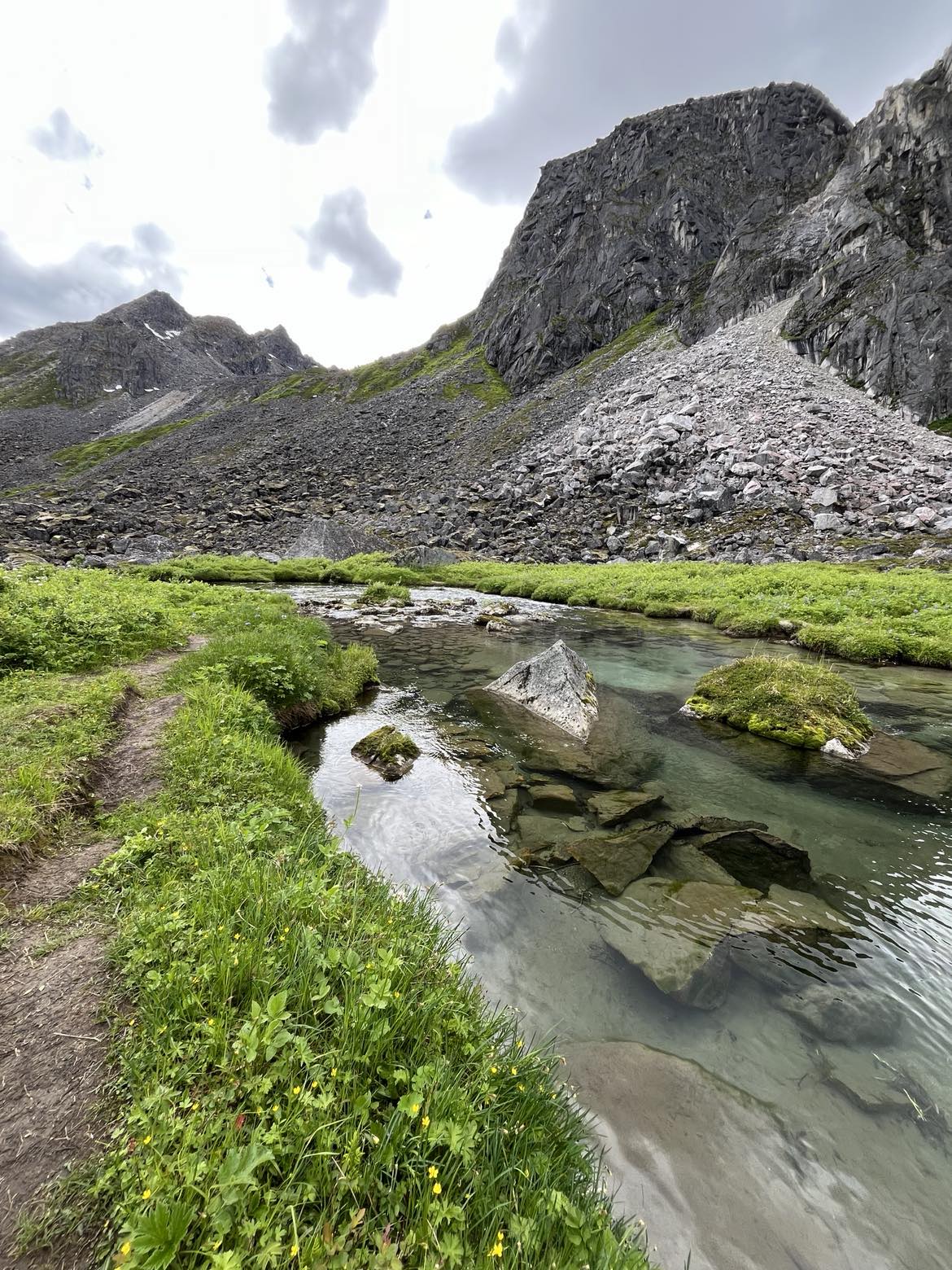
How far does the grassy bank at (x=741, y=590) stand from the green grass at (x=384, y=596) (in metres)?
6.66

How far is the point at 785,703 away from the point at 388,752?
8.89 metres

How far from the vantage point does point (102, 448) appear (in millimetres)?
107688

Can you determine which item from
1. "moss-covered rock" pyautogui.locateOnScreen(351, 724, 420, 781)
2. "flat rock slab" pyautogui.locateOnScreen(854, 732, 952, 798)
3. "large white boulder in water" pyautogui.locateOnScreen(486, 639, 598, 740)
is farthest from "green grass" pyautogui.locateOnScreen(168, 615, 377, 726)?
"flat rock slab" pyautogui.locateOnScreen(854, 732, 952, 798)

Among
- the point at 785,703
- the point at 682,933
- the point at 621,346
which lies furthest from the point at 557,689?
the point at 621,346

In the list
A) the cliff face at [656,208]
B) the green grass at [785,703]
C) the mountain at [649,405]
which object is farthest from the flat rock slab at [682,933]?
the cliff face at [656,208]

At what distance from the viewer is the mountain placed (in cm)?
4272

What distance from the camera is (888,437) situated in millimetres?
44688

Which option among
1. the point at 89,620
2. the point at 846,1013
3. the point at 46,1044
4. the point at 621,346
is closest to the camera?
the point at 46,1044

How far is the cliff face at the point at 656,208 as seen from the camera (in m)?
99.6

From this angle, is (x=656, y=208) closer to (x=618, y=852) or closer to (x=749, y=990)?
(x=618, y=852)

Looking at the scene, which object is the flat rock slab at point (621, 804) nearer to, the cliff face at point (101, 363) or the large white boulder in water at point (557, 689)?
the large white boulder in water at point (557, 689)

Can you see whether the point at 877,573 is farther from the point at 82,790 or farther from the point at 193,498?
the point at 193,498

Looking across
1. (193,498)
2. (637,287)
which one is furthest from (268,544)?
(637,287)

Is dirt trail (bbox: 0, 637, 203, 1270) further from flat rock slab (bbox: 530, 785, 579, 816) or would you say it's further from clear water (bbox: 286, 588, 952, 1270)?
flat rock slab (bbox: 530, 785, 579, 816)
